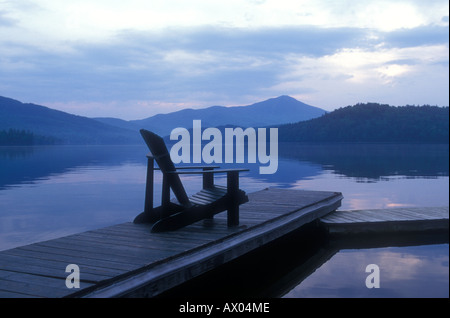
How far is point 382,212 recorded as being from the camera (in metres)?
9.95

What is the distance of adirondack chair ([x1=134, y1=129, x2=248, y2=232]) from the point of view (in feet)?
19.9

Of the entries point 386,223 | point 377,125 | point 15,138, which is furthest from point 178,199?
point 15,138

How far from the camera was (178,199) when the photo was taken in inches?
248

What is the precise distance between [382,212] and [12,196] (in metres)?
14.6

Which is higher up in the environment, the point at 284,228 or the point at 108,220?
the point at 284,228

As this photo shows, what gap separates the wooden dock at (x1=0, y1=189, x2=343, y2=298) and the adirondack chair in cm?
18

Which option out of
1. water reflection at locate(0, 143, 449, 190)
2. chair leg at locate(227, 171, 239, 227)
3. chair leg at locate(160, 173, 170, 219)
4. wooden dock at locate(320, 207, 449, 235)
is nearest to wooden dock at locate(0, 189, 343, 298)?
chair leg at locate(227, 171, 239, 227)

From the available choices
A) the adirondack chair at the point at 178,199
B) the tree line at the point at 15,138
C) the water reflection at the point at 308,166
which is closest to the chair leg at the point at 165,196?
the adirondack chair at the point at 178,199

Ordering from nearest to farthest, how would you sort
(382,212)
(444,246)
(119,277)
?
(119,277) → (444,246) → (382,212)

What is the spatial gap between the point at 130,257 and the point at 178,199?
1532 mm

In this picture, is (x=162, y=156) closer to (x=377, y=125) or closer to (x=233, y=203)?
(x=233, y=203)

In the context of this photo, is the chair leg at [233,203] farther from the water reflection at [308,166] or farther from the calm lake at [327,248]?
the water reflection at [308,166]
